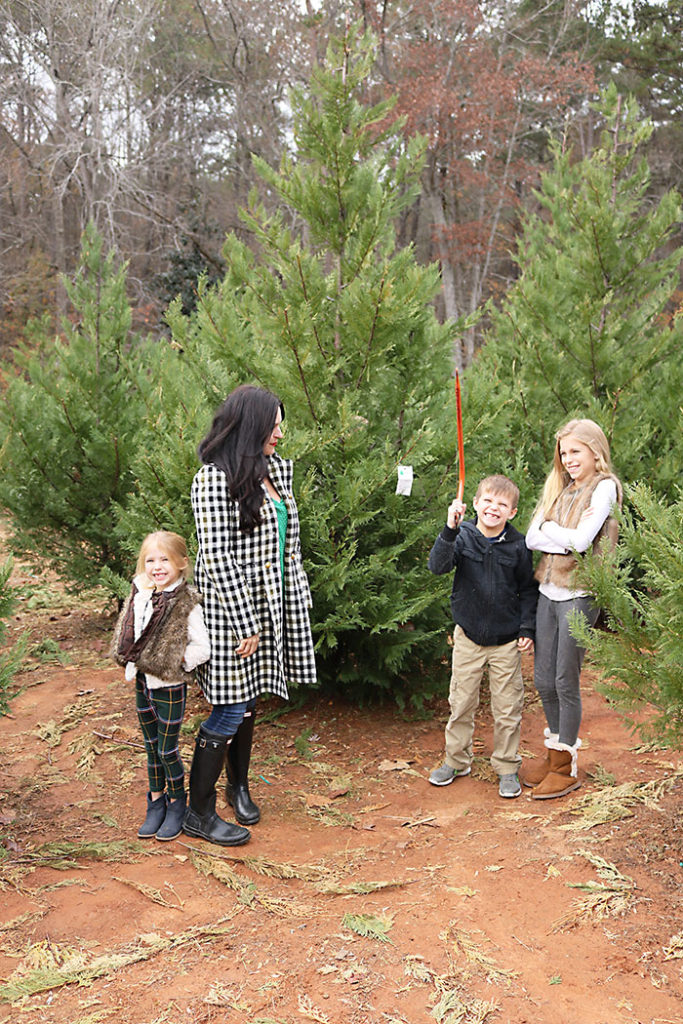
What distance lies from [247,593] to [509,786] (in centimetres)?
172

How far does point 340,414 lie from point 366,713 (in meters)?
2.01

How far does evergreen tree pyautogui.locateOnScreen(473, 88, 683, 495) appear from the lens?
6922mm

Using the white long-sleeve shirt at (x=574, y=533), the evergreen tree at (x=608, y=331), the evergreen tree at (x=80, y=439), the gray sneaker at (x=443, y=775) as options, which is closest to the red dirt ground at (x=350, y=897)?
the gray sneaker at (x=443, y=775)

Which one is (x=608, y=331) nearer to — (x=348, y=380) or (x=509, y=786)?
(x=348, y=380)

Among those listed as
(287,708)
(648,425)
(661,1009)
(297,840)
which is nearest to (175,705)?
(297,840)

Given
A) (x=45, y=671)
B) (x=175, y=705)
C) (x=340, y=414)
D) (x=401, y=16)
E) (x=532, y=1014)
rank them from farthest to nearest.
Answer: (x=401, y=16), (x=45, y=671), (x=340, y=414), (x=175, y=705), (x=532, y=1014)

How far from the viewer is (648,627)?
10.9 ft

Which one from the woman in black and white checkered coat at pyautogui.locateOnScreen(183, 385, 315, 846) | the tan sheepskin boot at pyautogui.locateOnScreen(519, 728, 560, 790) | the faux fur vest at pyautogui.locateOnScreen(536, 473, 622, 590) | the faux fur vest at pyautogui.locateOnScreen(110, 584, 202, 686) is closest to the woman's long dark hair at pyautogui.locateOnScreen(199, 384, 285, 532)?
the woman in black and white checkered coat at pyautogui.locateOnScreen(183, 385, 315, 846)

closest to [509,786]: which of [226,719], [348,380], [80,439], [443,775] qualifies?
[443,775]

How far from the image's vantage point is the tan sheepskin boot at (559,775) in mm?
4215

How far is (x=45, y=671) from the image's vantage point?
6.53m

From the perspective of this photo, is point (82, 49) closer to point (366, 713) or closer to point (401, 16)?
point (401, 16)

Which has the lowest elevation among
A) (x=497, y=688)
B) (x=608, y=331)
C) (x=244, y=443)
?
(x=497, y=688)

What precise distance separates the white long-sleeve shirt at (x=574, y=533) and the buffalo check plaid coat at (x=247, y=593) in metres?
1.20
